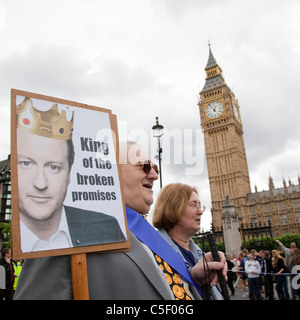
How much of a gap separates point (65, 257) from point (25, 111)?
0.74 meters

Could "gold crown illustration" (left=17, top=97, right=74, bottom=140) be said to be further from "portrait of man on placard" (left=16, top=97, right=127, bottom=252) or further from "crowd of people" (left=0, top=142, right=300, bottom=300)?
"crowd of people" (left=0, top=142, right=300, bottom=300)

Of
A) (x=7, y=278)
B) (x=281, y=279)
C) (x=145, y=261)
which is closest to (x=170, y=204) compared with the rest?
(x=145, y=261)

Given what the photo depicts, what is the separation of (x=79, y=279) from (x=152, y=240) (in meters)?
0.67

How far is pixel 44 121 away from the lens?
4.90ft

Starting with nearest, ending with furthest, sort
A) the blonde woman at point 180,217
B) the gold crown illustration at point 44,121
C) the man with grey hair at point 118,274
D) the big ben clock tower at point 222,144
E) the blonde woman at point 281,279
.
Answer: the man with grey hair at point 118,274 → the gold crown illustration at point 44,121 → the blonde woman at point 180,217 → the blonde woman at point 281,279 → the big ben clock tower at point 222,144

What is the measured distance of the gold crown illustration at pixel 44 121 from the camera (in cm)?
144

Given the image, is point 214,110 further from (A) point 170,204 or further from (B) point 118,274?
(B) point 118,274

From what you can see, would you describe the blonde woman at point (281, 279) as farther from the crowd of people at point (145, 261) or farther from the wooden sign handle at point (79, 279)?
the wooden sign handle at point (79, 279)

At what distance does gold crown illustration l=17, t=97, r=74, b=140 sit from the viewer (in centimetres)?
144

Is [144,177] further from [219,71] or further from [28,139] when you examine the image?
[219,71]

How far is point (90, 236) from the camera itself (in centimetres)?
144

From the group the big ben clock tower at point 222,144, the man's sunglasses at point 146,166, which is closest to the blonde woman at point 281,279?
the man's sunglasses at point 146,166

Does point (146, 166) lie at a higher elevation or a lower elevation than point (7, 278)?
higher
